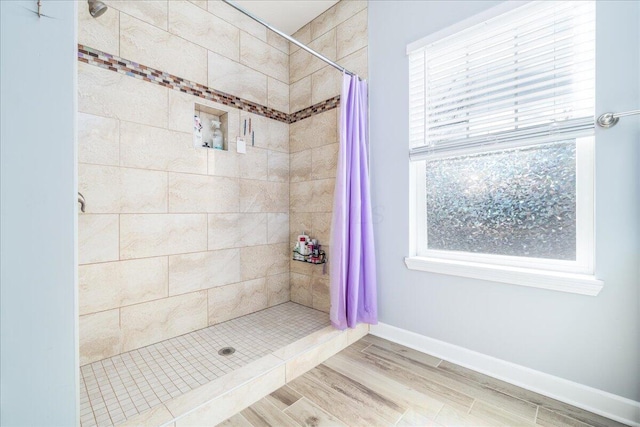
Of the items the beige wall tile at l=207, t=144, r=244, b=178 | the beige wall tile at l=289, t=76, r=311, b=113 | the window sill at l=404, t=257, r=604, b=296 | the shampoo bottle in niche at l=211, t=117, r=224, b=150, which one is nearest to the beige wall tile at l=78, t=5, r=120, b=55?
the shampoo bottle in niche at l=211, t=117, r=224, b=150

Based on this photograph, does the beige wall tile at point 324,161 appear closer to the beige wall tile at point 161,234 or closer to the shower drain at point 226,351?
the beige wall tile at point 161,234

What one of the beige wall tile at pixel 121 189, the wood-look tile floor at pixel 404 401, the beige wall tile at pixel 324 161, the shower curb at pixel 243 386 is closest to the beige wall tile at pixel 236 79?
the beige wall tile at pixel 324 161

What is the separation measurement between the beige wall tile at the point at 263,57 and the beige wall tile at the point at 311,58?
89 millimetres

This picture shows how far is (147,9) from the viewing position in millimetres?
1867

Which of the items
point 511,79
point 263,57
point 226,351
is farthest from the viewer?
point 263,57

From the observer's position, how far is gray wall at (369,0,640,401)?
1.23 meters

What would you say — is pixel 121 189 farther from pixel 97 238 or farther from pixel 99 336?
pixel 99 336

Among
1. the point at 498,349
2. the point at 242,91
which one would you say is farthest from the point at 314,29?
the point at 498,349

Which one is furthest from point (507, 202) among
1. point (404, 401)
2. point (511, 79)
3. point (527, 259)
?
point (404, 401)

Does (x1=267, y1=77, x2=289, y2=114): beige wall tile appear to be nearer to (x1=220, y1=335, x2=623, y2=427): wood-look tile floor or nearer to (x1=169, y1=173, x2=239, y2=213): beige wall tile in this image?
(x1=169, y1=173, x2=239, y2=213): beige wall tile

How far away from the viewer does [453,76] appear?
1.79 meters

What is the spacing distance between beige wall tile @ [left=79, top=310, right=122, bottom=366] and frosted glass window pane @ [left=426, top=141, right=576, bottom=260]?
220 centimetres

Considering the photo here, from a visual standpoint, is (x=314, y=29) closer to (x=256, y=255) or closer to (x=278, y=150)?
(x=278, y=150)

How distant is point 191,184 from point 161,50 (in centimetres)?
96
